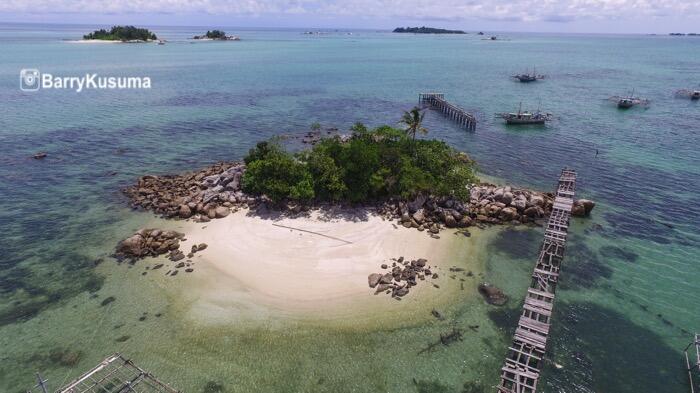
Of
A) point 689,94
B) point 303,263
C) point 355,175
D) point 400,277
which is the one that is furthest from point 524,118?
point 303,263

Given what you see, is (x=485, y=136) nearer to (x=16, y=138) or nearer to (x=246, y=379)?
(x=246, y=379)

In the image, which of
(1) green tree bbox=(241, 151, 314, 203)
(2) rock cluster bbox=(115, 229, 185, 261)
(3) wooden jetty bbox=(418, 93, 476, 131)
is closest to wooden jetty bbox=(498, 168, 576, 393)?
(1) green tree bbox=(241, 151, 314, 203)

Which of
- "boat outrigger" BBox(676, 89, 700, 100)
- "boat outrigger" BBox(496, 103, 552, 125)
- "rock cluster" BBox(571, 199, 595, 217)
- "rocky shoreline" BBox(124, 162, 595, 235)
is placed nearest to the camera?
"rocky shoreline" BBox(124, 162, 595, 235)

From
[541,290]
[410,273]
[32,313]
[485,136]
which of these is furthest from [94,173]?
[485,136]

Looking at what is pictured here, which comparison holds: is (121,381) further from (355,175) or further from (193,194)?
(355,175)

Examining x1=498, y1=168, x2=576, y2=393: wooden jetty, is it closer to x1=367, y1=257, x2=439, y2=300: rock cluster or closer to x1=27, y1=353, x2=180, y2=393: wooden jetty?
x1=367, y1=257, x2=439, y2=300: rock cluster
